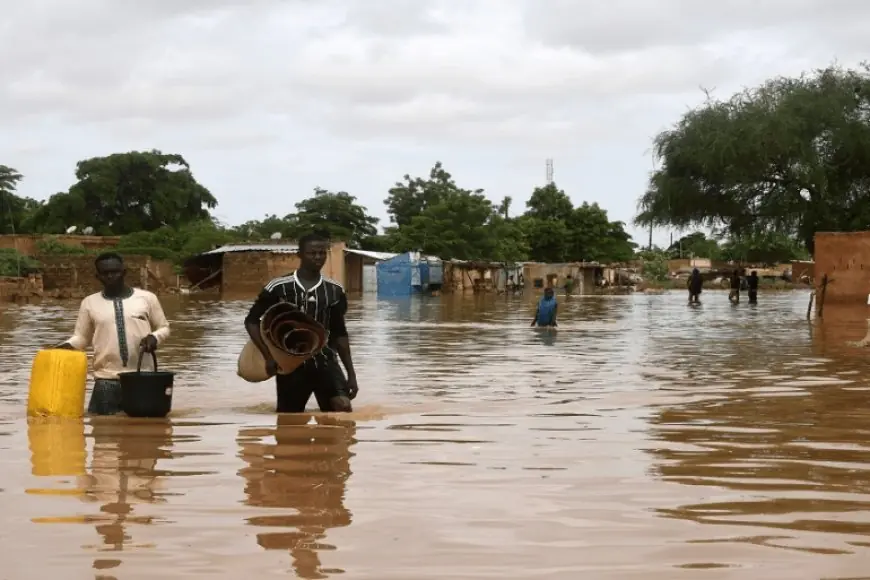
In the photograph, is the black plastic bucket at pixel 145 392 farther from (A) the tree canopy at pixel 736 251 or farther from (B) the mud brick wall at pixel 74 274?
(A) the tree canopy at pixel 736 251

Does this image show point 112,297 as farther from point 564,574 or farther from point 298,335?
point 564,574

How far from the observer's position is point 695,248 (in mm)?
122438

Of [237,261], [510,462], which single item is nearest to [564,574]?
[510,462]

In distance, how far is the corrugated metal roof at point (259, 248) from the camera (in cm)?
5647

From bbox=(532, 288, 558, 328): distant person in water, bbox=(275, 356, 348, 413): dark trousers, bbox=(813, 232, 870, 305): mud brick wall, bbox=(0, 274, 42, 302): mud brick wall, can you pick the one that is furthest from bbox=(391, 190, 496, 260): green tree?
bbox=(275, 356, 348, 413): dark trousers

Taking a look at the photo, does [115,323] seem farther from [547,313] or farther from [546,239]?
[546,239]

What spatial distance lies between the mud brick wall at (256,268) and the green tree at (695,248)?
61.1 metres

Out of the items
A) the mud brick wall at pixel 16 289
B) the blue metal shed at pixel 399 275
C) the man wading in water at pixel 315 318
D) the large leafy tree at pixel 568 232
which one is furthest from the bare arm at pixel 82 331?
the large leafy tree at pixel 568 232

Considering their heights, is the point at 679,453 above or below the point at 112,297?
below

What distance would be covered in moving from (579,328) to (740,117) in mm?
14221

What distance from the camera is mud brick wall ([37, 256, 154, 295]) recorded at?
50.3m

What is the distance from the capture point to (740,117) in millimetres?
35625

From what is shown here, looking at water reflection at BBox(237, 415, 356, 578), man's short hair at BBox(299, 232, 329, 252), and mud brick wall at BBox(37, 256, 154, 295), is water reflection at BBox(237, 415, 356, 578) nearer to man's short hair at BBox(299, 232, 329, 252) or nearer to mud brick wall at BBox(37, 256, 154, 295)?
man's short hair at BBox(299, 232, 329, 252)

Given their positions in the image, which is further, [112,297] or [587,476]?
[112,297]
